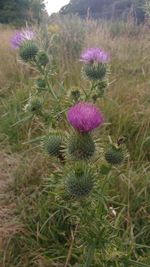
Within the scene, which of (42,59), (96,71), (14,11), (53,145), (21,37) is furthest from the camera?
(14,11)

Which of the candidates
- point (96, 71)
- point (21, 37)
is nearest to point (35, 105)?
point (96, 71)

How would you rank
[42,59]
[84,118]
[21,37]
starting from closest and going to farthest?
[84,118], [42,59], [21,37]

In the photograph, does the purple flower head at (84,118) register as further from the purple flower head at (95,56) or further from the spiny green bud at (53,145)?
the purple flower head at (95,56)

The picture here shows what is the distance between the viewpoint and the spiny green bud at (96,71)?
8.52 ft

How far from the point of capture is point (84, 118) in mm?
1935

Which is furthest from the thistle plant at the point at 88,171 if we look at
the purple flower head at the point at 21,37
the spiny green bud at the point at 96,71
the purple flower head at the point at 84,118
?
the purple flower head at the point at 21,37

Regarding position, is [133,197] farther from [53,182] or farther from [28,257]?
[53,182]

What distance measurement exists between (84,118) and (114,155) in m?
0.29

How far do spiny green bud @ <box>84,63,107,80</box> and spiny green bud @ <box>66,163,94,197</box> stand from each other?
74 centimetres

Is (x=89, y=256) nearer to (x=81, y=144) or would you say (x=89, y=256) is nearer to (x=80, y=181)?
(x=80, y=181)

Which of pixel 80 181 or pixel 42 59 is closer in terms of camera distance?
pixel 80 181

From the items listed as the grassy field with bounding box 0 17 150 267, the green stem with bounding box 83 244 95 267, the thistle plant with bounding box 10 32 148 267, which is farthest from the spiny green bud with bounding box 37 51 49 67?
the green stem with bounding box 83 244 95 267

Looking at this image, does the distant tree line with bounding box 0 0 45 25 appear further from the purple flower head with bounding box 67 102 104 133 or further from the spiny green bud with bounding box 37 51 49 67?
the purple flower head with bounding box 67 102 104 133

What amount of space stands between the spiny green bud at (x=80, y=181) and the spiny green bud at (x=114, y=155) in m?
0.13
